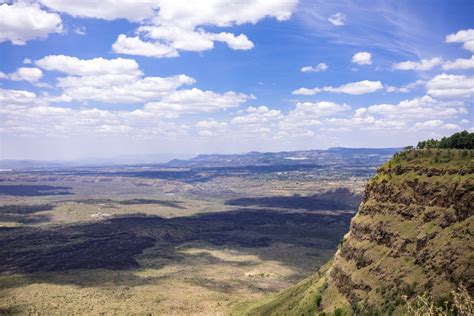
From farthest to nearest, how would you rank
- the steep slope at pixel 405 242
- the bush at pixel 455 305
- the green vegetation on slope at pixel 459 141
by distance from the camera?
the green vegetation on slope at pixel 459 141 → the steep slope at pixel 405 242 → the bush at pixel 455 305

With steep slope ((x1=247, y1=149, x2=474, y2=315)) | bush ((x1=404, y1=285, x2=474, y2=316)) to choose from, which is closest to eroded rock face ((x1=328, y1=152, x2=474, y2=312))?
steep slope ((x1=247, y1=149, x2=474, y2=315))

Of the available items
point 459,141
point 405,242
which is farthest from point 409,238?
point 459,141

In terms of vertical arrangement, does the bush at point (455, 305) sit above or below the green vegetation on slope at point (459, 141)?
below

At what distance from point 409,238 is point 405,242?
0.77m

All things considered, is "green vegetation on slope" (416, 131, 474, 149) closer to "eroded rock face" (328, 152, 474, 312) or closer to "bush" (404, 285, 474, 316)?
"eroded rock face" (328, 152, 474, 312)

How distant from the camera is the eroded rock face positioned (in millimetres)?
45656

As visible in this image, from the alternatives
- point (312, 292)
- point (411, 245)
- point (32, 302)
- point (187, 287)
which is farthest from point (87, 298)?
point (411, 245)

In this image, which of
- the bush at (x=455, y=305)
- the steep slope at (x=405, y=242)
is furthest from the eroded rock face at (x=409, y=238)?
the bush at (x=455, y=305)

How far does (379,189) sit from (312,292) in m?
19.3

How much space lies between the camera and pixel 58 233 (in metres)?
197

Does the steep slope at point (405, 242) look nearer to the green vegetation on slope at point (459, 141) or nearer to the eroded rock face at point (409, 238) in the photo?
the eroded rock face at point (409, 238)

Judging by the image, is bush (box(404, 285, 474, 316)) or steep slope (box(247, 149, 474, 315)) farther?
steep slope (box(247, 149, 474, 315))

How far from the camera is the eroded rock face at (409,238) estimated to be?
45656 mm

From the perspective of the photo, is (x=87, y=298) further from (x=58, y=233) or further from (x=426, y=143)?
(x=58, y=233)
